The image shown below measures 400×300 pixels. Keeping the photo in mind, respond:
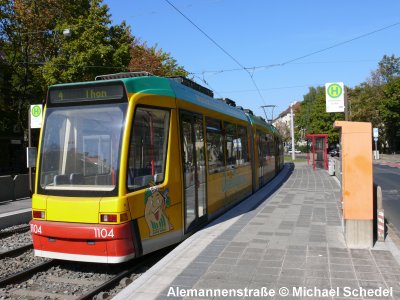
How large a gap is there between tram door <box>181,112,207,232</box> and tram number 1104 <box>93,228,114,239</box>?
6.53 ft

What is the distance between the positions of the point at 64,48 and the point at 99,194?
19.1 metres

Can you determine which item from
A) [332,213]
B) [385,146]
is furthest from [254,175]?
[385,146]

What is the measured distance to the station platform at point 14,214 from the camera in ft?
37.1

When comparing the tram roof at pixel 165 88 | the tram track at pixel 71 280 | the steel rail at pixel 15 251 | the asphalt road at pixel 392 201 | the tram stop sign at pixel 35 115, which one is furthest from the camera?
the tram stop sign at pixel 35 115

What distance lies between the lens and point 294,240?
24.6 ft

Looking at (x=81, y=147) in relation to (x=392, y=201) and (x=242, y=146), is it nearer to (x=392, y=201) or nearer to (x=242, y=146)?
(x=242, y=146)

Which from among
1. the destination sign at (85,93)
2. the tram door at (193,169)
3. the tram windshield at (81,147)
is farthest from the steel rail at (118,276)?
the destination sign at (85,93)

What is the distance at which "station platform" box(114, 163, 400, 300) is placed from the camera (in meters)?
Answer: 4.93

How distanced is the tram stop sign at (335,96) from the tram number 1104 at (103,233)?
896 cm

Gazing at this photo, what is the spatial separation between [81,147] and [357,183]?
441 cm

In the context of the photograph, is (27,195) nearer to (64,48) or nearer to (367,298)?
(64,48)

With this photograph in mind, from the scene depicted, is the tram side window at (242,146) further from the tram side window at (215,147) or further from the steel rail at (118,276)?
the steel rail at (118,276)

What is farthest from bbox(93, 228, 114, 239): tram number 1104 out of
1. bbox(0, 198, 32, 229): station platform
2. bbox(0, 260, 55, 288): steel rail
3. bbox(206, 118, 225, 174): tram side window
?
bbox(0, 198, 32, 229): station platform

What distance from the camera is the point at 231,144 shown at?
11.8 metres
